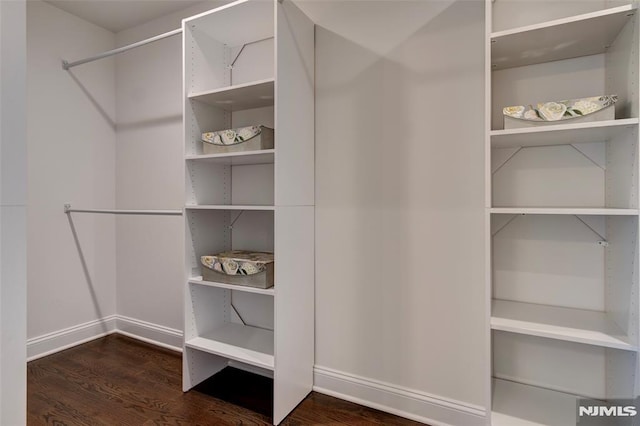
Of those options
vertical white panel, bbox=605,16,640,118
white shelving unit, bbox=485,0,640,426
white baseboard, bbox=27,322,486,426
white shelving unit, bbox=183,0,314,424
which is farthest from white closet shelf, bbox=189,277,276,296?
vertical white panel, bbox=605,16,640,118

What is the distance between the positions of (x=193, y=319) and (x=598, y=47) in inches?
91.9

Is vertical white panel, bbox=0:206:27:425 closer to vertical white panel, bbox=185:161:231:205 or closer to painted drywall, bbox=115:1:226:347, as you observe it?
vertical white panel, bbox=185:161:231:205

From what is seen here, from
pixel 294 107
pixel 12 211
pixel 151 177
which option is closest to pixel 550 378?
pixel 294 107

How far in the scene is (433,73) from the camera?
1702mm

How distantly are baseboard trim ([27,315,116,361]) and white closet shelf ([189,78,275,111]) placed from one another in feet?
6.60

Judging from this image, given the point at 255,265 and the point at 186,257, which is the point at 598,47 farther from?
the point at 186,257

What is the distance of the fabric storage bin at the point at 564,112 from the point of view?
1.20m

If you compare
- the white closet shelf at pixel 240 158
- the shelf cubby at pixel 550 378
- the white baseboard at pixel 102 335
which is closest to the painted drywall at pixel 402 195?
the shelf cubby at pixel 550 378

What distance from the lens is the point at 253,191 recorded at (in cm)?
221

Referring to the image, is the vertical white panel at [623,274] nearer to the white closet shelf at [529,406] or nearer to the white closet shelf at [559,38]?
the white closet shelf at [529,406]

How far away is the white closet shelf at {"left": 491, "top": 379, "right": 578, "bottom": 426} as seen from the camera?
4.34 ft

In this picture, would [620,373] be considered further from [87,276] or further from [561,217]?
[87,276]

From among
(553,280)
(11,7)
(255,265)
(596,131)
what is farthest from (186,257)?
(596,131)

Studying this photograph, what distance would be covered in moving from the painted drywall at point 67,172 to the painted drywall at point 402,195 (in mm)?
1907
